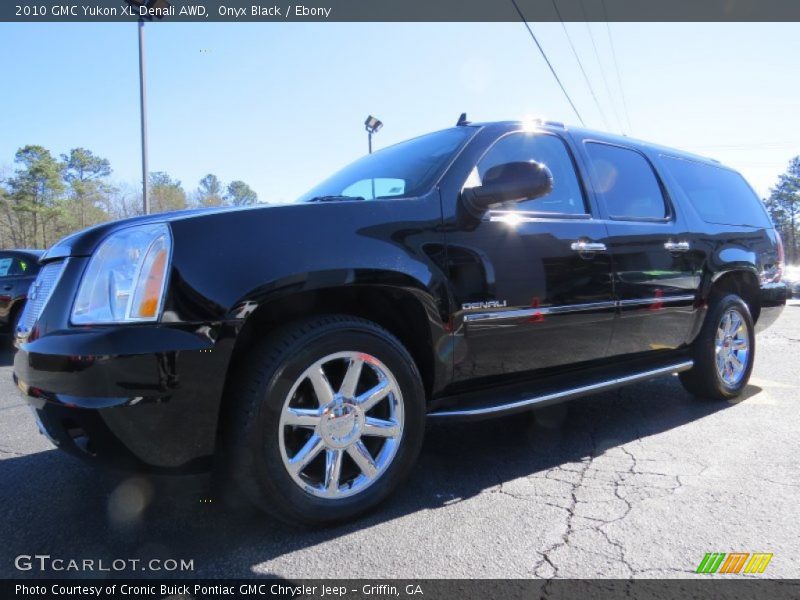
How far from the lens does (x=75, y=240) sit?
216cm

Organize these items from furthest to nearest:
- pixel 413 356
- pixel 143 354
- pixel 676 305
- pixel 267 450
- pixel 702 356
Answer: pixel 702 356
pixel 676 305
pixel 413 356
pixel 267 450
pixel 143 354

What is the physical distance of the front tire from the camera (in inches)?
78.4

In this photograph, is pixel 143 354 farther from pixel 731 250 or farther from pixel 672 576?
pixel 731 250

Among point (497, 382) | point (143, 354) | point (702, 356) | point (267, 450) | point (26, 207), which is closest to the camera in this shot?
point (143, 354)

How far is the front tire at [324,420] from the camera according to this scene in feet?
6.53

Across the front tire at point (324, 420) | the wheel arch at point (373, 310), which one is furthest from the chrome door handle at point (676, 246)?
the front tire at point (324, 420)

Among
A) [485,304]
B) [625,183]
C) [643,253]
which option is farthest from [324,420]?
[625,183]

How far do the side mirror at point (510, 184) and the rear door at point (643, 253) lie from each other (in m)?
0.93

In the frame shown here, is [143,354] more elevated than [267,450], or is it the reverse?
[143,354]

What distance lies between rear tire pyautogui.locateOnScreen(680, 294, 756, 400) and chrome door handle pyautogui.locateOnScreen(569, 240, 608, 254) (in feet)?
4.93


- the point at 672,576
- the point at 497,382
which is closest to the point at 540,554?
the point at 672,576

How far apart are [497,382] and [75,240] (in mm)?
2040

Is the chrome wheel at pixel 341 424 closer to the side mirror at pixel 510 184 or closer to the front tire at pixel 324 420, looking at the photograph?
the front tire at pixel 324 420

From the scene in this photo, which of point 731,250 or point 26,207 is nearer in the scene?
point 731,250
